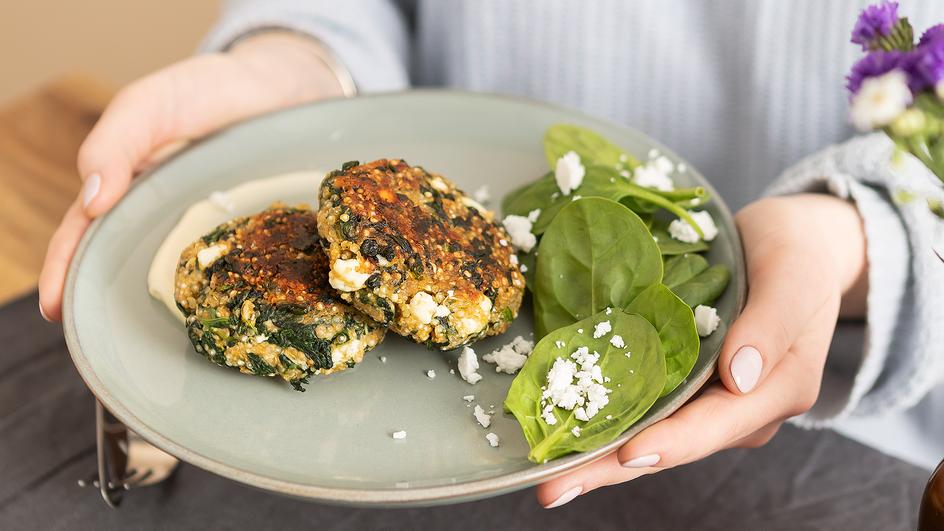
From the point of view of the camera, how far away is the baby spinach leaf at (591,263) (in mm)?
1155

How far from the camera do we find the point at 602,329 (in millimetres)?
1075

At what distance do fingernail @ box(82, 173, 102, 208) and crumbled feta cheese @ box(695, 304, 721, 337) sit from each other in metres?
0.93

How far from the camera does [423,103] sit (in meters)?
1.59

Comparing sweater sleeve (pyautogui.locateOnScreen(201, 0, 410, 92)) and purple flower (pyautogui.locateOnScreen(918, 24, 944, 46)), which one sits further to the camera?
sweater sleeve (pyautogui.locateOnScreen(201, 0, 410, 92))

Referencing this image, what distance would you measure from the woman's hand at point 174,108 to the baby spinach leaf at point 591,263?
701mm

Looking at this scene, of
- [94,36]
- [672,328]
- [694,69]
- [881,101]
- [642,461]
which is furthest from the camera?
[94,36]

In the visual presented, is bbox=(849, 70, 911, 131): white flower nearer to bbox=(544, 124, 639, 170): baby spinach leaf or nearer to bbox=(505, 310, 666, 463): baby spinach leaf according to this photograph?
bbox=(505, 310, 666, 463): baby spinach leaf

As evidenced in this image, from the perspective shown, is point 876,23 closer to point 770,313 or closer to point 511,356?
point 770,313

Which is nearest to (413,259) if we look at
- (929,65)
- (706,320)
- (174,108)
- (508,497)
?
(706,320)

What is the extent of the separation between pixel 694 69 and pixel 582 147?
605mm

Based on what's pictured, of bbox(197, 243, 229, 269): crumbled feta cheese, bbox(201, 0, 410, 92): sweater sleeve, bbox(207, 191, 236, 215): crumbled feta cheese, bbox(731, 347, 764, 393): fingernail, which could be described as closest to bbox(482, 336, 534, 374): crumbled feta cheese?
bbox(731, 347, 764, 393): fingernail

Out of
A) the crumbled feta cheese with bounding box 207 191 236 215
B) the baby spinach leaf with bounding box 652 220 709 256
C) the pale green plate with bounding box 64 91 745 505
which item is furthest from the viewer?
the crumbled feta cheese with bounding box 207 191 236 215

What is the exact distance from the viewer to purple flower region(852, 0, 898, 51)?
2.37 feet

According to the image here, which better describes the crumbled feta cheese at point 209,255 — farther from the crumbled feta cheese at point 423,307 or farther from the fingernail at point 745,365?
the fingernail at point 745,365
